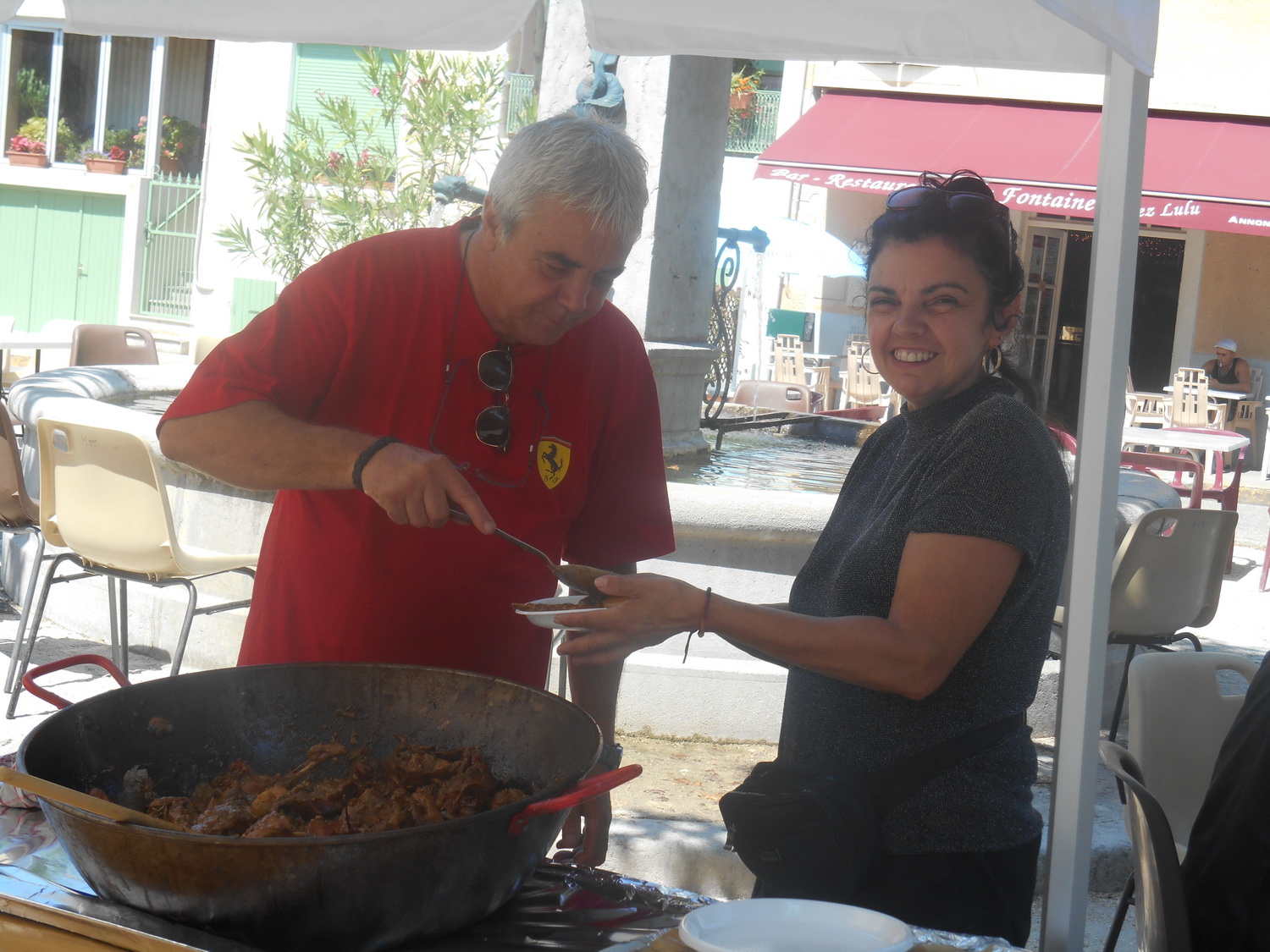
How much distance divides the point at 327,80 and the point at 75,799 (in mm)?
16334

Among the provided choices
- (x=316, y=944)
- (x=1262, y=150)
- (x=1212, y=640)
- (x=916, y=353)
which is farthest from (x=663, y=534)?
(x=1262, y=150)

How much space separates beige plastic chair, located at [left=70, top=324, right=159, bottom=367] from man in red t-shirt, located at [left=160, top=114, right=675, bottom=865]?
717cm

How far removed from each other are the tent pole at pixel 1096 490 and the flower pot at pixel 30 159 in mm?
19246

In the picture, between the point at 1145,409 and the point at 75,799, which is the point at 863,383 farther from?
the point at 75,799

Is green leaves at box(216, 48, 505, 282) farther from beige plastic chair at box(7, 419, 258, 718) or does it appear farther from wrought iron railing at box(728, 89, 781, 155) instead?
wrought iron railing at box(728, 89, 781, 155)

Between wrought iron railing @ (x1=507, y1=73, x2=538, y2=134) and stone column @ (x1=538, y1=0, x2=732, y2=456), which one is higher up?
wrought iron railing @ (x1=507, y1=73, x2=538, y2=134)

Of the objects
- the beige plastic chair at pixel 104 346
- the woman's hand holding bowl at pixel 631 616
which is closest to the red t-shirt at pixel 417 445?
the woman's hand holding bowl at pixel 631 616

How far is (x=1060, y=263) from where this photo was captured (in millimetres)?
16531

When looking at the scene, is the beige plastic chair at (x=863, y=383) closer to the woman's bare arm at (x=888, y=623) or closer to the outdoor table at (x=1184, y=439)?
the outdoor table at (x=1184, y=439)

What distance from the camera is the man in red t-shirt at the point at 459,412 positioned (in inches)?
69.9

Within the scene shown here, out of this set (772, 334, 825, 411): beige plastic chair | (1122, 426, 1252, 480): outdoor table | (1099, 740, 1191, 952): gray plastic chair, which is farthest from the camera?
(772, 334, 825, 411): beige plastic chair

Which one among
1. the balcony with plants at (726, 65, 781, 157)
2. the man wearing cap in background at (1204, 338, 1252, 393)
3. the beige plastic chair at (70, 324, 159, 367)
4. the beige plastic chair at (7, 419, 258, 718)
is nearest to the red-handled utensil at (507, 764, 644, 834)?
the beige plastic chair at (7, 419, 258, 718)

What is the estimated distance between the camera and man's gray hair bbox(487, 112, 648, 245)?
1751 millimetres

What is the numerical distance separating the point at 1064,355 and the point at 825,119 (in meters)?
4.88
